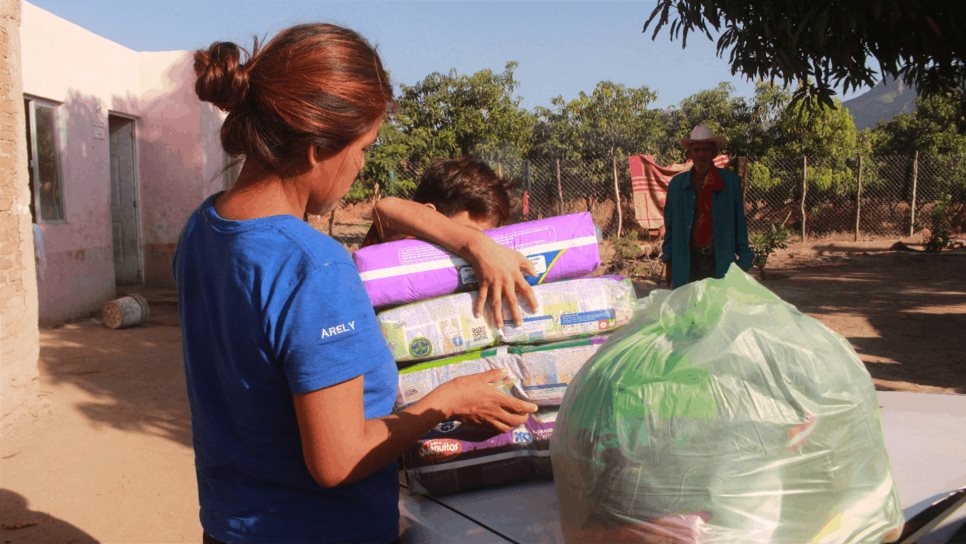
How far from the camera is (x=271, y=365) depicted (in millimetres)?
1094

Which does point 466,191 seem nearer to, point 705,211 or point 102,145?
point 705,211

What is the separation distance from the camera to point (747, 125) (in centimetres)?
1645

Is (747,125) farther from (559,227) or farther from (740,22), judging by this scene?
(559,227)

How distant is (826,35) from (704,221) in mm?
1365

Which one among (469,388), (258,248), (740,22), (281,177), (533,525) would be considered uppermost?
(740,22)

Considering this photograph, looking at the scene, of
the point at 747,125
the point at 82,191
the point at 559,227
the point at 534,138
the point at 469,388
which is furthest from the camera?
the point at 534,138

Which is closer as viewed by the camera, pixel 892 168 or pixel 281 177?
pixel 281 177

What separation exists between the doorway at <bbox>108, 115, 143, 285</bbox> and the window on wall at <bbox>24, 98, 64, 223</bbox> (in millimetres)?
2081

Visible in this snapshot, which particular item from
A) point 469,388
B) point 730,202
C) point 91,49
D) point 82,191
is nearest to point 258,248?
point 469,388

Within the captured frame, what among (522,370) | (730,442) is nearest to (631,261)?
(522,370)

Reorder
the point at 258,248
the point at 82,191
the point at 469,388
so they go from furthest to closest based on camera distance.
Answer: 1. the point at 82,191
2. the point at 469,388
3. the point at 258,248

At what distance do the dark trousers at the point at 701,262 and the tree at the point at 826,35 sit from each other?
4.01 ft

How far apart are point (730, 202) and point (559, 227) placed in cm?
368

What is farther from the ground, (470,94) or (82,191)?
(470,94)
